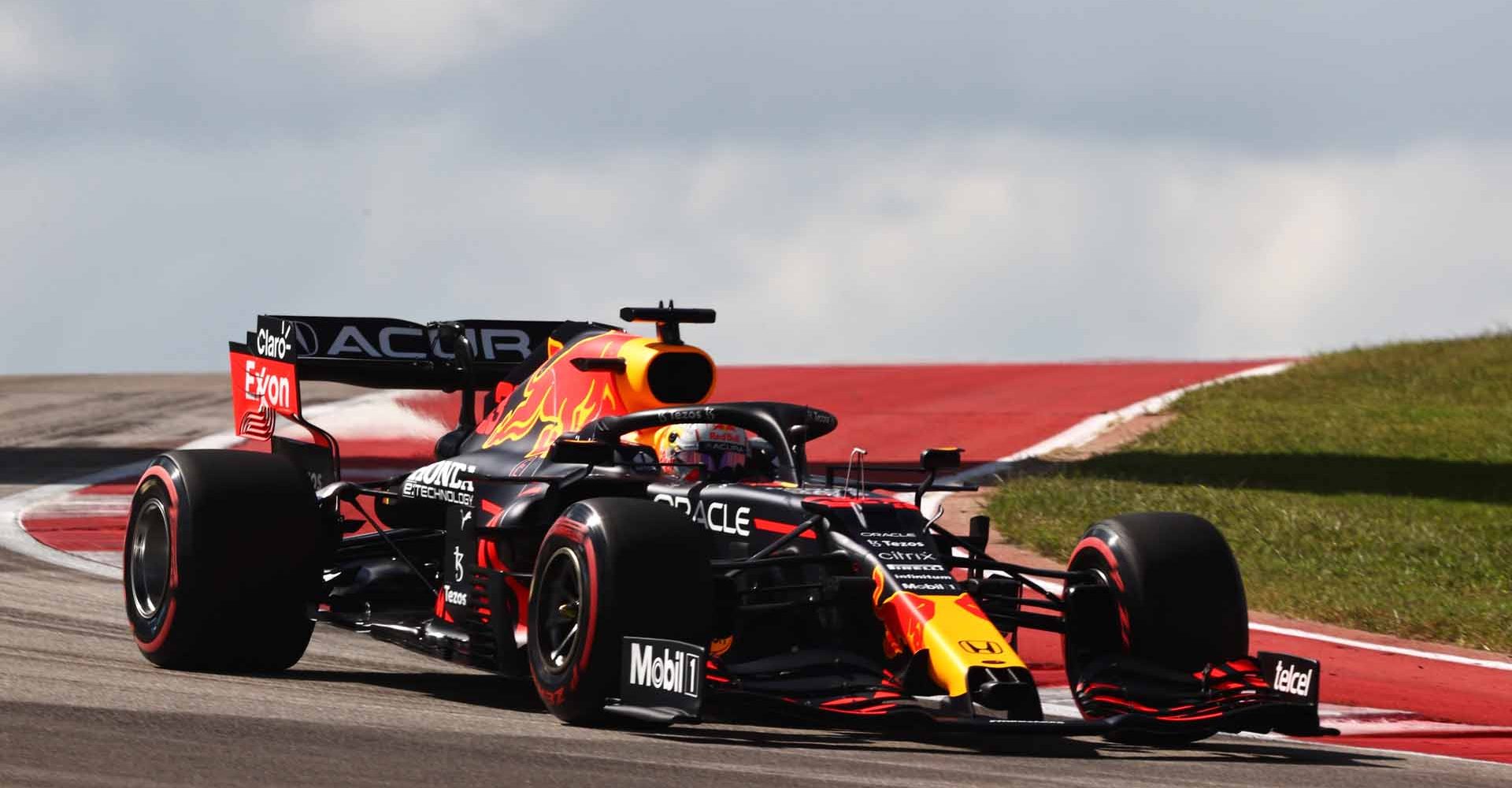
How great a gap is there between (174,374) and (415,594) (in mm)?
30876

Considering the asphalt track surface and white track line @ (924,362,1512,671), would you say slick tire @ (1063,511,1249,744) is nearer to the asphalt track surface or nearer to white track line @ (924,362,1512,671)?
the asphalt track surface

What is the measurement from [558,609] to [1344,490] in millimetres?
14799

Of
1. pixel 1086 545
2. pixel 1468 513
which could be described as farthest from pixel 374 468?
pixel 1086 545

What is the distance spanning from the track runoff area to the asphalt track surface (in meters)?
1.68

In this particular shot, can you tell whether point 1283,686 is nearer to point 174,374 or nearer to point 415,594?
point 415,594

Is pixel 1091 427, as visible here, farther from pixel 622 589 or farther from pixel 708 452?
pixel 622 589

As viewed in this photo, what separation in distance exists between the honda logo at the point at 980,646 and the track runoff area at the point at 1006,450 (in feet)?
7.35

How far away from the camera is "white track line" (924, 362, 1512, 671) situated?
12711mm

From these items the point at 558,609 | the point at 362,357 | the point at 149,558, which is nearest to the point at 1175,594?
the point at 558,609

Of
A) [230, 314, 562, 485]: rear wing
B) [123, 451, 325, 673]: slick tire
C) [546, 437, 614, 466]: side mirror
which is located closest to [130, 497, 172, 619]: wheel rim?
[123, 451, 325, 673]: slick tire

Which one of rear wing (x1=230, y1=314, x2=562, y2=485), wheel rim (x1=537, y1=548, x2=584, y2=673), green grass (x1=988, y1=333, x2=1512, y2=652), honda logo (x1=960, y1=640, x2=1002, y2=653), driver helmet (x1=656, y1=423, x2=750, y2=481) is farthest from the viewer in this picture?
green grass (x1=988, y1=333, x2=1512, y2=652)

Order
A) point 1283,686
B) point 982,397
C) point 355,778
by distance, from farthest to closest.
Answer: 1. point 982,397
2. point 1283,686
3. point 355,778

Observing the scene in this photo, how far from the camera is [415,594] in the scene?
10.6 meters

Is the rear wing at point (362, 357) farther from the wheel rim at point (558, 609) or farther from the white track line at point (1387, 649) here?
the white track line at point (1387, 649)
